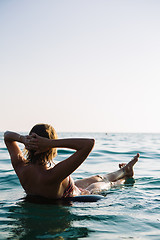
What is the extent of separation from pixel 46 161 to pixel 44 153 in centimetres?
12

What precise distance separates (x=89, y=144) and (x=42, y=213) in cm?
118

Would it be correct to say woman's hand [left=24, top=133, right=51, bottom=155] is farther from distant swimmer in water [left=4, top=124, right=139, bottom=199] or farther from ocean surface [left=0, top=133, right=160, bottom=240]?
ocean surface [left=0, top=133, right=160, bottom=240]

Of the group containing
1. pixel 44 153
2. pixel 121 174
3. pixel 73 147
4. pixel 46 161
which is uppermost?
pixel 73 147

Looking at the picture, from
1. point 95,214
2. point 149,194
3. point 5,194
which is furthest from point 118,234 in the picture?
point 5,194

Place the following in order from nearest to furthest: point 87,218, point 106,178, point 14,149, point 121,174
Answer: point 87,218 < point 14,149 < point 106,178 < point 121,174

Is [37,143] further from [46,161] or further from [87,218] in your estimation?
[87,218]

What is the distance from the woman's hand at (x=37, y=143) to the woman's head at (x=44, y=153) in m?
0.14

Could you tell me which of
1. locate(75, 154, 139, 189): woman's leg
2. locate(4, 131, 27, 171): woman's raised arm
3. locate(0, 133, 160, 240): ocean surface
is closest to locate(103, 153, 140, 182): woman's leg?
locate(75, 154, 139, 189): woman's leg

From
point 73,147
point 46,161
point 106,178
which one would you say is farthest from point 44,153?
point 106,178

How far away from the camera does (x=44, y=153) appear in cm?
384

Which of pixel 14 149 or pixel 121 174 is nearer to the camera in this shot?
pixel 14 149

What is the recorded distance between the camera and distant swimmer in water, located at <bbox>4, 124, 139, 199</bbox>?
3.47 m

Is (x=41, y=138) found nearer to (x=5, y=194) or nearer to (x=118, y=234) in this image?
(x=118, y=234)

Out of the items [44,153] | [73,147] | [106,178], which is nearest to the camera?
[73,147]
